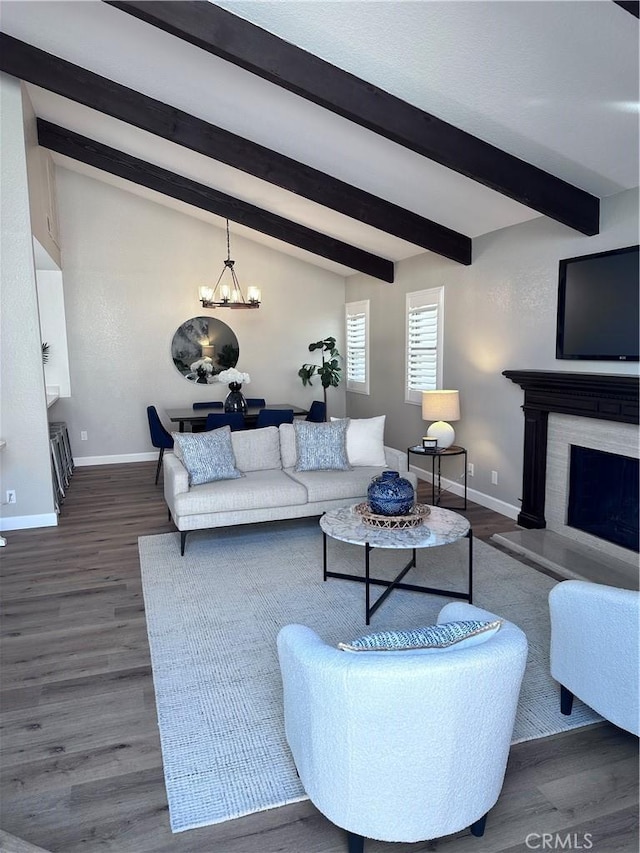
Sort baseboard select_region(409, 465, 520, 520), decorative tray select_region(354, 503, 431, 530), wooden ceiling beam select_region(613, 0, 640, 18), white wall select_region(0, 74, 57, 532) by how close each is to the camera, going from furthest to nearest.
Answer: baseboard select_region(409, 465, 520, 520), white wall select_region(0, 74, 57, 532), decorative tray select_region(354, 503, 431, 530), wooden ceiling beam select_region(613, 0, 640, 18)

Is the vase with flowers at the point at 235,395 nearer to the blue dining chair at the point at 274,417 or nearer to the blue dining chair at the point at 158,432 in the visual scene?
the blue dining chair at the point at 274,417

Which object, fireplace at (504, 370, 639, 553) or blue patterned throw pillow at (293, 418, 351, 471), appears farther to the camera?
blue patterned throw pillow at (293, 418, 351, 471)

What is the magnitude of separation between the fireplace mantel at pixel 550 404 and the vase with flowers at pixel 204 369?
4392mm

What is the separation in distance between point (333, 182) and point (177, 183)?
85.2 inches

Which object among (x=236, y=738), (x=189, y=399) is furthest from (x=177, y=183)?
(x=236, y=738)

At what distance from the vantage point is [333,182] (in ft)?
16.5

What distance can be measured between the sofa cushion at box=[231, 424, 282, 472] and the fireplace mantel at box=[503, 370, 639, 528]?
Result: 6.78ft

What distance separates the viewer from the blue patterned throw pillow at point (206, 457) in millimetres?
4461

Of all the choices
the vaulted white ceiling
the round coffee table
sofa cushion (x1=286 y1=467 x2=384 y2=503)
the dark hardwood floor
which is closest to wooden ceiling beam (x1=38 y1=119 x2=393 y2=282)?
the vaulted white ceiling

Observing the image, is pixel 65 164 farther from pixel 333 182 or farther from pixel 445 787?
pixel 445 787

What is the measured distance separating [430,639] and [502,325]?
3960 mm

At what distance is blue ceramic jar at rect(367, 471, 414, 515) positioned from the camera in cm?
341

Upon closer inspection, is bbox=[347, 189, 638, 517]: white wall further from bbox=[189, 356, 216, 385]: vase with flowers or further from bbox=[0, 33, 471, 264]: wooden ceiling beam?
bbox=[189, 356, 216, 385]: vase with flowers

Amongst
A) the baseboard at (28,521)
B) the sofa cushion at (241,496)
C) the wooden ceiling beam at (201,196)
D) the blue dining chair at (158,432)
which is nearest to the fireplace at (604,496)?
the sofa cushion at (241,496)
